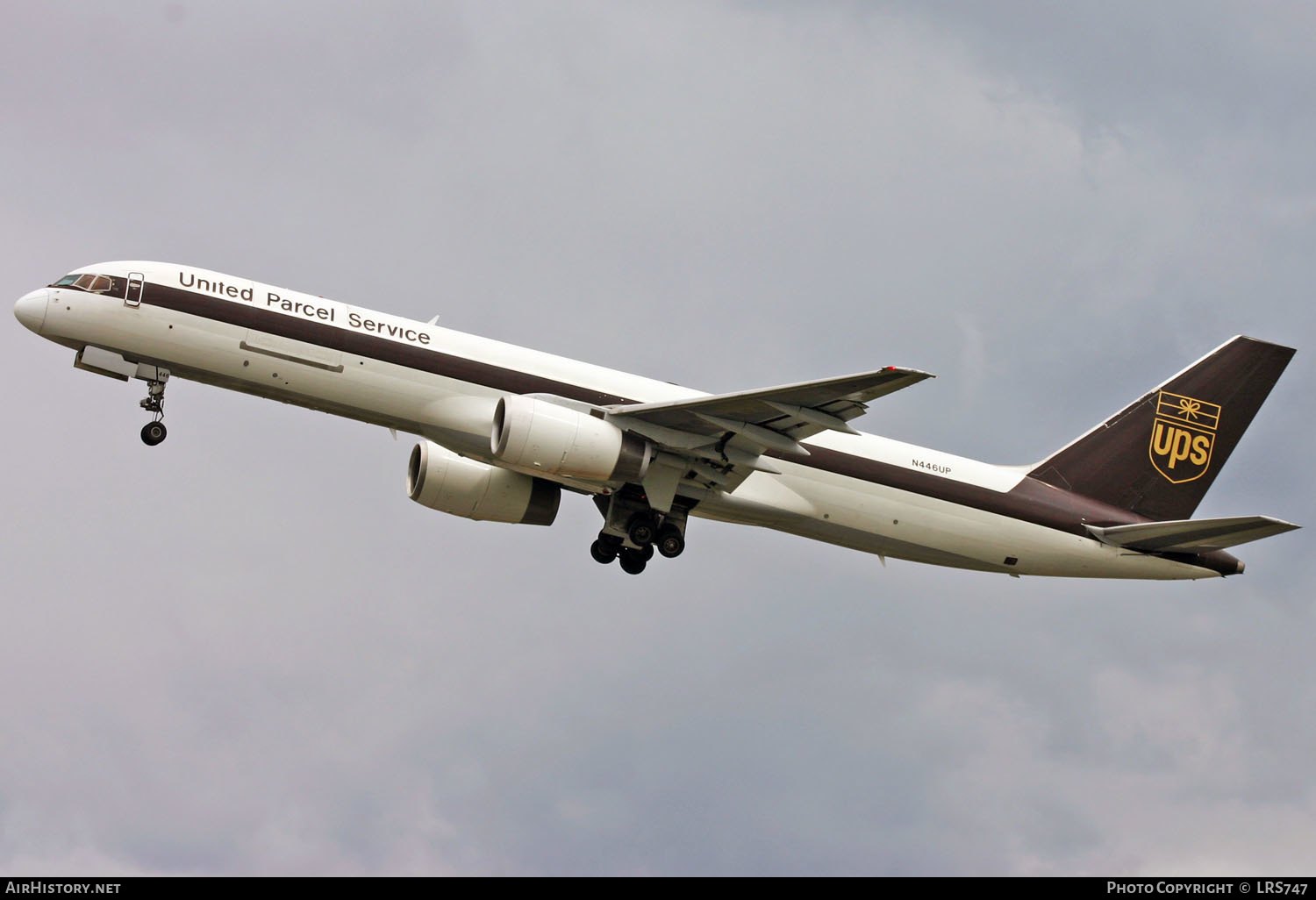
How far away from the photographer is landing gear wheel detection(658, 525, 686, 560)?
3838cm

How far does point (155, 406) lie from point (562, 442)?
10206mm

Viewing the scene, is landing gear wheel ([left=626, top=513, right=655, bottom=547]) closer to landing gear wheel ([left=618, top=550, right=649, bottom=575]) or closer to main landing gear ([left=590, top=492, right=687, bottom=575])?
main landing gear ([left=590, top=492, right=687, bottom=575])

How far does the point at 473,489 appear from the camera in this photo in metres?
39.7

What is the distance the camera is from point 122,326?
34.5 meters

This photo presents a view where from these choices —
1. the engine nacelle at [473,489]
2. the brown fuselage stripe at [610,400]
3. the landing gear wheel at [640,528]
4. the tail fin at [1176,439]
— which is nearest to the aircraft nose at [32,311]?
the brown fuselage stripe at [610,400]

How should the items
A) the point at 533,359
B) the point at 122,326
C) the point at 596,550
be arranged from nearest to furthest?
the point at 122,326 → the point at 533,359 → the point at 596,550

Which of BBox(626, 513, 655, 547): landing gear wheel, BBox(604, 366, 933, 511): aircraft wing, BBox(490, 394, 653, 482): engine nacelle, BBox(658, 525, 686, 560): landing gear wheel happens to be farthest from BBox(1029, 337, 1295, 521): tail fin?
BBox(490, 394, 653, 482): engine nacelle

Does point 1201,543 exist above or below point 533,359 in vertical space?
below

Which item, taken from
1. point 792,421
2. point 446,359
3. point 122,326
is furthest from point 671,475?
point 122,326

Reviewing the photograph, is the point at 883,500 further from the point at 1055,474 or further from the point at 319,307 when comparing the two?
the point at 319,307

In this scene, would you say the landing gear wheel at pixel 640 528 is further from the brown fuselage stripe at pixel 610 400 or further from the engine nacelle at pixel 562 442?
the brown fuselage stripe at pixel 610 400

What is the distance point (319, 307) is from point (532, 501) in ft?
27.4

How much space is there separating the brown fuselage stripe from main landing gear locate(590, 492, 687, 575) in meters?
3.19
